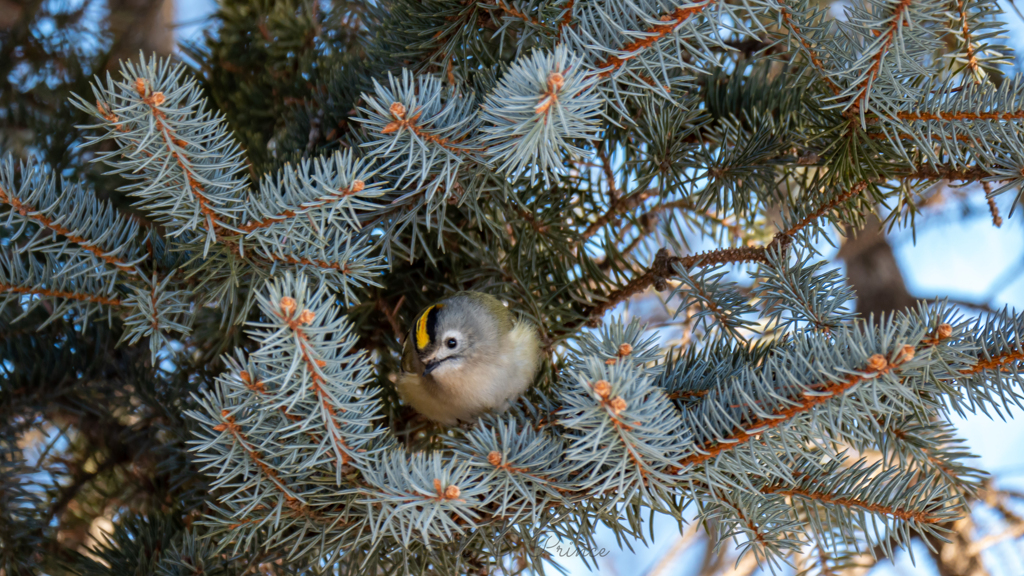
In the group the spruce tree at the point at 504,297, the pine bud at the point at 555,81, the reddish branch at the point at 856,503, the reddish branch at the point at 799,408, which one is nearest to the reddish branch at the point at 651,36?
the spruce tree at the point at 504,297

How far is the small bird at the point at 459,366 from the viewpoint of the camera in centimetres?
142

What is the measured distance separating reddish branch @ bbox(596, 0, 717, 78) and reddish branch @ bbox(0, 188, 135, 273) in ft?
2.31

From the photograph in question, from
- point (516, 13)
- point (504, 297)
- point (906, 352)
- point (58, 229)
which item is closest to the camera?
point (906, 352)

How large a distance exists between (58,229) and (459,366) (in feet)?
2.62

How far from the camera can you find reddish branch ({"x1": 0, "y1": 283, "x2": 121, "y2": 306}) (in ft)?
3.32

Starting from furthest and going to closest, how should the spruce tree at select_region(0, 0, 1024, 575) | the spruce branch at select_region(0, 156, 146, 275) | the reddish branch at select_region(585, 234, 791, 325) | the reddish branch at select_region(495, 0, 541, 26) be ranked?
1. the reddish branch at select_region(585, 234, 791, 325)
2. the reddish branch at select_region(495, 0, 541, 26)
3. the spruce branch at select_region(0, 156, 146, 275)
4. the spruce tree at select_region(0, 0, 1024, 575)

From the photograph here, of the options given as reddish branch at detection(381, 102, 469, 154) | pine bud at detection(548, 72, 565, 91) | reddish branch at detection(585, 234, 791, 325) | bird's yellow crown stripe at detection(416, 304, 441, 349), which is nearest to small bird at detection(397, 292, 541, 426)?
bird's yellow crown stripe at detection(416, 304, 441, 349)

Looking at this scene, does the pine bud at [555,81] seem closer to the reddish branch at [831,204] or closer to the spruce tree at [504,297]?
the spruce tree at [504,297]

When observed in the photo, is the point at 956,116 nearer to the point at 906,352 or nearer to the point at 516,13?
the point at 906,352

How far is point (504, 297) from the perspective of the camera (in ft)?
4.78

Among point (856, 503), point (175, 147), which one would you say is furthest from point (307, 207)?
point (856, 503)

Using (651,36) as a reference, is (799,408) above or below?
below

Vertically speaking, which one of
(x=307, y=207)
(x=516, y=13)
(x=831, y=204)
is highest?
(x=516, y=13)

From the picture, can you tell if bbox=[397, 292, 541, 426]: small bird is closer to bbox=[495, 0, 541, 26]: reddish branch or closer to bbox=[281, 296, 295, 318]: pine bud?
bbox=[495, 0, 541, 26]: reddish branch
